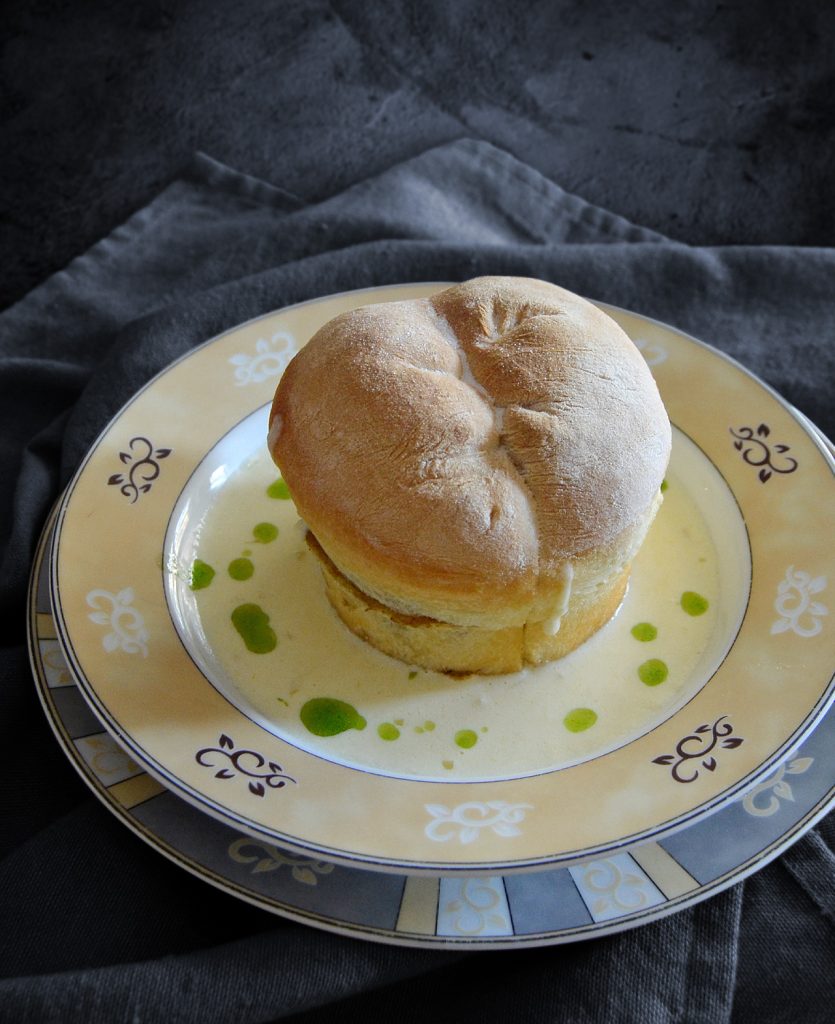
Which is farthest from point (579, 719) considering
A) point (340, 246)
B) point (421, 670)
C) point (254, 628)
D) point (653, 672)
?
point (340, 246)

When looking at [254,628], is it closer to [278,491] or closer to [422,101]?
[278,491]

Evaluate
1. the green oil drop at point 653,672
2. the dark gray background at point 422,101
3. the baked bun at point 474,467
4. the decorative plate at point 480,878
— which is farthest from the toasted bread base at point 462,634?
the dark gray background at point 422,101

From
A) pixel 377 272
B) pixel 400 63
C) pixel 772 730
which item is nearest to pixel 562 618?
pixel 772 730

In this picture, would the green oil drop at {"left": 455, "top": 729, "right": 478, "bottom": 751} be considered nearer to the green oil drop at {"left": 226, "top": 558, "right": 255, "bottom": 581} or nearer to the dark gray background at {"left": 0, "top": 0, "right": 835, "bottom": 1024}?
the dark gray background at {"left": 0, "top": 0, "right": 835, "bottom": 1024}

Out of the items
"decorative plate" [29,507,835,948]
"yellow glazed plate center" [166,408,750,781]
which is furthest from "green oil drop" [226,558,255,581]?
"decorative plate" [29,507,835,948]

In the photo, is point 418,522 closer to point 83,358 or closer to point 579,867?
point 579,867

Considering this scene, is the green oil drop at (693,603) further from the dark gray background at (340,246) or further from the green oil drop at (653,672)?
the dark gray background at (340,246)

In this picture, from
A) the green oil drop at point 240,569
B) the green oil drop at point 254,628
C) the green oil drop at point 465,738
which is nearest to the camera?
the green oil drop at point 465,738
